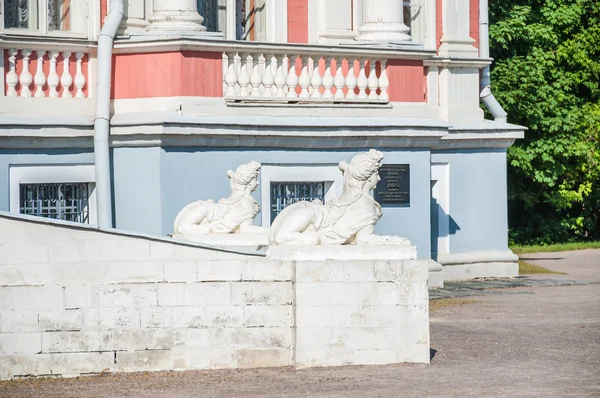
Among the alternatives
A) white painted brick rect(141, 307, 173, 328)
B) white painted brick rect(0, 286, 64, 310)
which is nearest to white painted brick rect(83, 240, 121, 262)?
white painted brick rect(0, 286, 64, 310)

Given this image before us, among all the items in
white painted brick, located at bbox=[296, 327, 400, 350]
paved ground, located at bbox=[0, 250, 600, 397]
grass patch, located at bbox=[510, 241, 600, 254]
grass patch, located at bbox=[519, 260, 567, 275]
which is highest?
white painted brick, located at bbox=[296, 327, 400, 350]

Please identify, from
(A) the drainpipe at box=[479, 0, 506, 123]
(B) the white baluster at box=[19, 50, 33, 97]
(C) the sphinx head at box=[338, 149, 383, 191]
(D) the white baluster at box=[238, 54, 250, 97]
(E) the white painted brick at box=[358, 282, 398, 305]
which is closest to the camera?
(E) the white painted brick at box=[358, 282, 398, 305]

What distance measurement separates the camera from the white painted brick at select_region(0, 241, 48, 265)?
13.4 meters

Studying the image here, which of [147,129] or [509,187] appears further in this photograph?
[509,187]

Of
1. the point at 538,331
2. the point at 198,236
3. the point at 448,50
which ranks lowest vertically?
the point at 538,331

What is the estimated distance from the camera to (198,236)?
1587cm

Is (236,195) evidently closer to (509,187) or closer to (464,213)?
(464,213)

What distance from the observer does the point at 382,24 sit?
2158 cm

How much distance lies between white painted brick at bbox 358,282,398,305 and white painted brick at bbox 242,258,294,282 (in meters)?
0.62

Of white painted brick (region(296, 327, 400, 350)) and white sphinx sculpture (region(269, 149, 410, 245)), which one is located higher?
white sphinx sculpture (region(269, 149, 410, 245))

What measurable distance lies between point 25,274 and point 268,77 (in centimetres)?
709

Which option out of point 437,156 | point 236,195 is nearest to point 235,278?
point 236,195

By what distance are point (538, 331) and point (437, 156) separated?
22.0 ft

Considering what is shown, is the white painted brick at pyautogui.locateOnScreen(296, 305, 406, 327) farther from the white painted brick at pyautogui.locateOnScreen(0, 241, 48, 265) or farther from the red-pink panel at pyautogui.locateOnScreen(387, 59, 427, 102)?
the red-pink panel at pyautogui.locateOnScreen(387, 59, 427, 102)
